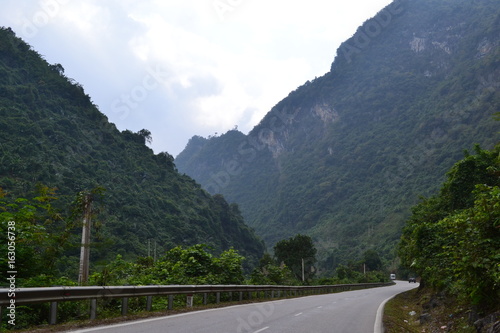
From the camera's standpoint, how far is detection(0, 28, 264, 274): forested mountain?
196 ft

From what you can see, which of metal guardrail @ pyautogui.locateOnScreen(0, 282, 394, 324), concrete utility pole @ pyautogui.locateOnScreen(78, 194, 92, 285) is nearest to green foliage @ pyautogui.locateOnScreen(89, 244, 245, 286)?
concrete utility pole @ pyautogui.locateOnScreen(78, 194, 92, 285)

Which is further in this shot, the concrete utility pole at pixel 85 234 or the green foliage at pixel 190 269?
the green foliage at pixel 190 269

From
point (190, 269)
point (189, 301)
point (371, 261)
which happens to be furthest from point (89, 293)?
point (371, 261)

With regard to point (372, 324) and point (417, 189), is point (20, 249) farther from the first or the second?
point (417, 189)

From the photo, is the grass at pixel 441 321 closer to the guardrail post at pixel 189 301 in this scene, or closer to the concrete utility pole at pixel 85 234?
the guardrail post at pixel 189 301

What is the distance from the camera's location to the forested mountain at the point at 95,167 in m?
59.6

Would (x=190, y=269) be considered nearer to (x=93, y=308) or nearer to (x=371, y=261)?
(x=93, y=308)

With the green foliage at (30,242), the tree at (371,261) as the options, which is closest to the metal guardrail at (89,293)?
the green foliage at (30,242)

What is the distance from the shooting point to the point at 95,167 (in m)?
77.9

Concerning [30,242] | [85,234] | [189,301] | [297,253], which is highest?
[85,234]

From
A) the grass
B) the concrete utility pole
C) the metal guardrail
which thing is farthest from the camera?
the concrete utility pole

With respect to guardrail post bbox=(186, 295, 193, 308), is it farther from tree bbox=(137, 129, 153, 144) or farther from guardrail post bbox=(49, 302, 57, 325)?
tree bbox=(137, 129, 153, 144)

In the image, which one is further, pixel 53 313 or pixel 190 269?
pixel 190 269

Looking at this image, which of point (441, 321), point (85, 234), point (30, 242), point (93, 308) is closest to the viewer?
point (93, 308)
